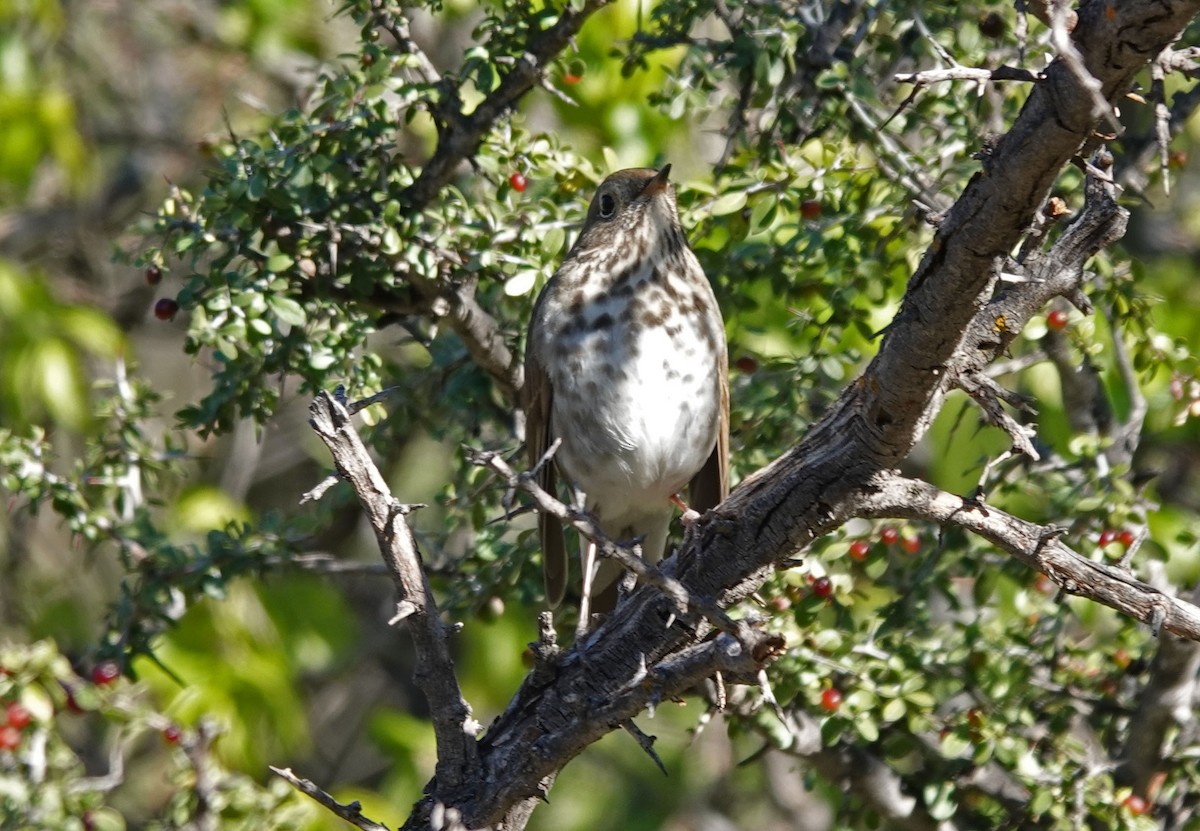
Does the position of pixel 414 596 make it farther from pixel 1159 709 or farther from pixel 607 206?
pixel 1159 709

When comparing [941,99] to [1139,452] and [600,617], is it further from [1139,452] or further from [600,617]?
[1139,452]

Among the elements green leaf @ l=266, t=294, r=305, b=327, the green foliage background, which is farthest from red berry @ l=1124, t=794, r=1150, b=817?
green leaf @ l=266, t=294, r=305, b=327

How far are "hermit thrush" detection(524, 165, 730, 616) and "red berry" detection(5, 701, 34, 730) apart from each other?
1.39 m

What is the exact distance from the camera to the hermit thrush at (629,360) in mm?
3844

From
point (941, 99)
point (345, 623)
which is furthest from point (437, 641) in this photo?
point (345, 623)

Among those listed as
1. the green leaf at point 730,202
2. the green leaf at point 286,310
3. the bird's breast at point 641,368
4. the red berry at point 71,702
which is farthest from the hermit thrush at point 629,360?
the red berry at point 71,702

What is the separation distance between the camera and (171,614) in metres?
4.20

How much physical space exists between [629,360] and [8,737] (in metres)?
1.90

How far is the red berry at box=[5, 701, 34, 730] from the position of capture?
150 inches

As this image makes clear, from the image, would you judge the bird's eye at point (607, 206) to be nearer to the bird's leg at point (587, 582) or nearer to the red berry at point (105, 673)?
the bird's leg at point (587, 582)

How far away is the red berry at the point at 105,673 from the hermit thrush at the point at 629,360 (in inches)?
46.8

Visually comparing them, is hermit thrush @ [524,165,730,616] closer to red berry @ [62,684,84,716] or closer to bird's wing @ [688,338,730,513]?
bird's wing @ [688,338,730,513]

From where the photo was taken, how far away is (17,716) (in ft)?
12.5

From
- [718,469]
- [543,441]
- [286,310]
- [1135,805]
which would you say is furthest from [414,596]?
[1135,805]
